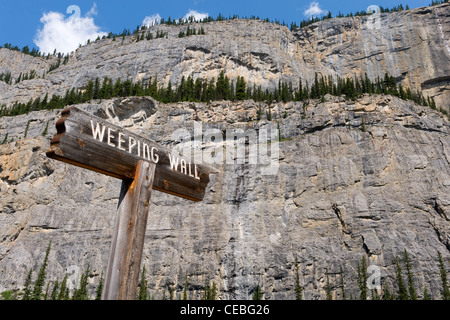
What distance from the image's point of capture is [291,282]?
5500 cm

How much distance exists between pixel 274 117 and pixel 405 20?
184 ft

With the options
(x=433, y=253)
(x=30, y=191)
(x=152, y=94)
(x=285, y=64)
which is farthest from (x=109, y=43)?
(x=433, y=253)

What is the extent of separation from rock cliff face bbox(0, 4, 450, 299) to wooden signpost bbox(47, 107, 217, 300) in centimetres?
5339

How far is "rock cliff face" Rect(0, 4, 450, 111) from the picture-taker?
99.8 m

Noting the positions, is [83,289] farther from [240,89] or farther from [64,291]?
[240,89]

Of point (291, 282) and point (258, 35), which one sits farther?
point (258, 35)

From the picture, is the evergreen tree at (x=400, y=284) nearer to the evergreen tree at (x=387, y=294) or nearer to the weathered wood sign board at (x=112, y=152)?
the evergreen tree at (x=387, y=294)

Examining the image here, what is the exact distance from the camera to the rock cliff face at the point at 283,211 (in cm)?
5566

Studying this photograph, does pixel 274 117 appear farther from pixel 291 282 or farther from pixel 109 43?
pixel 109 43

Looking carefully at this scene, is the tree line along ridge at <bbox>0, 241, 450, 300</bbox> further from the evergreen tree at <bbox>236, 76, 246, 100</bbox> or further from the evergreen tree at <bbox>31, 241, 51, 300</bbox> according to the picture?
the evergreen tree at <bbox>236, 76, 246, 100</bbox>

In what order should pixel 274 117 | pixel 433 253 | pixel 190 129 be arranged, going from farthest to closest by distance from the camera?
1. pixel 274 117
2. pixel 190 129
3. pixel 433 253

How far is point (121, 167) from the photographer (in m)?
3.98

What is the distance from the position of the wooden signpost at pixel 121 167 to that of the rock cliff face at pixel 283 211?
53802 millimetres

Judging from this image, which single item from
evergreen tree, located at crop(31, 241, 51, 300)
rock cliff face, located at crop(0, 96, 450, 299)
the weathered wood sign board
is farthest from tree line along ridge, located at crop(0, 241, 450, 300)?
the weathered wood sign board
